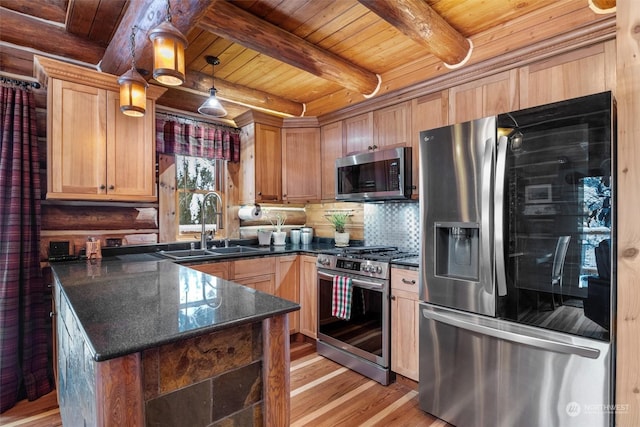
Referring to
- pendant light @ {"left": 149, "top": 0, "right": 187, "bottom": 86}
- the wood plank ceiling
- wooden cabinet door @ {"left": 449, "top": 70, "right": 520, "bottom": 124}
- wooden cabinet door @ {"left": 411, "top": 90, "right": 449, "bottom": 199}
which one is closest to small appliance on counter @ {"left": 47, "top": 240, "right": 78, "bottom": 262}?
the wood plank ceiling

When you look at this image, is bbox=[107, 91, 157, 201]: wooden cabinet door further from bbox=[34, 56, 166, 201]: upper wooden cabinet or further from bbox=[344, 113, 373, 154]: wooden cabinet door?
bbox=[344, 113, 373, 154]: wooden cabinet door

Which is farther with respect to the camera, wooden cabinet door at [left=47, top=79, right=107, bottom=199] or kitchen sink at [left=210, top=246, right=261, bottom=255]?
kitchen sink at [left=210, top=246, right=261, bottom=255]

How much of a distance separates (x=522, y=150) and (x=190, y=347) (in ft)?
5.95

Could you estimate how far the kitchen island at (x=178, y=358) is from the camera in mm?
836

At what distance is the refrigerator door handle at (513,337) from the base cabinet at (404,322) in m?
0.23

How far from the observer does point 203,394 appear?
3.23ft

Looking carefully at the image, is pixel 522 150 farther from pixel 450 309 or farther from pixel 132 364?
pixel 132 364

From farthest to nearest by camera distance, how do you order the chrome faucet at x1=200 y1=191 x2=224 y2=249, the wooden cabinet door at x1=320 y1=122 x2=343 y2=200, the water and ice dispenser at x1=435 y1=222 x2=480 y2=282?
the wooden cabinet door at x1=320 y1=122 x2=343 y2=200, the chrome faucet at x1=200 y1=191 x2=224 y2=249, the water and ice dispenser at x1=435 y1=222 x2=480 y2=282

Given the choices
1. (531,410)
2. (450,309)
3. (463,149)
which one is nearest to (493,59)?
(463,149)

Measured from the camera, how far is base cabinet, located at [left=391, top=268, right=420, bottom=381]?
7.64 feet

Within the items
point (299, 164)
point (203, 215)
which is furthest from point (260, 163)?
point (203, 215)

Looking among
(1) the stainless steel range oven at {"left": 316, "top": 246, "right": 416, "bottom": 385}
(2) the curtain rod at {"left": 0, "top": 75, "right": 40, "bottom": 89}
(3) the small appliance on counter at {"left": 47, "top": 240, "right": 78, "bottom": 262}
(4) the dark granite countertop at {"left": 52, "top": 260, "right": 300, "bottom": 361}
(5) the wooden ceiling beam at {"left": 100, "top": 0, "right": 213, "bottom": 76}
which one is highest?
(5) the wooden ceiling beam at {"left": 100, "top": 0, "right": 213, "bottom": 76}

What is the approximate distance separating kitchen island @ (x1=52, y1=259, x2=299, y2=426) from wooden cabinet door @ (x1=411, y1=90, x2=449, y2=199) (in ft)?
6.04

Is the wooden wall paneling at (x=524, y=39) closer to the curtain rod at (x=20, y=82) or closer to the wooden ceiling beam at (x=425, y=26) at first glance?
the wooden ceiling beam at (x=425, y=26)
